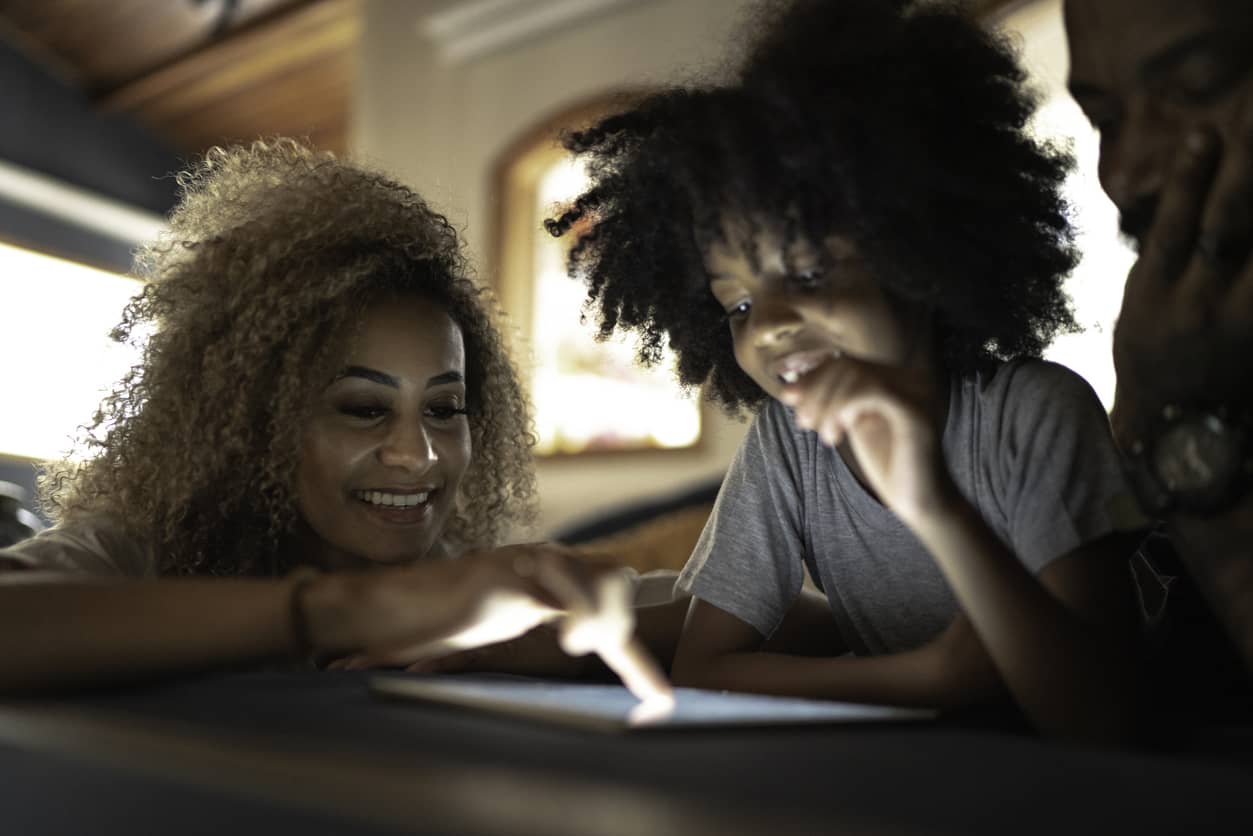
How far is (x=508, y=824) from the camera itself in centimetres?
37

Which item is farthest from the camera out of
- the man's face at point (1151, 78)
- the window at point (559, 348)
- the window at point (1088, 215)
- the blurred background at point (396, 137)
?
the window at point (559, 348)

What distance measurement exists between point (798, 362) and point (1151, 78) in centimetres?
32

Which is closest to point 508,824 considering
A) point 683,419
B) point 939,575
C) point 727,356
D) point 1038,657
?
point 1038,657

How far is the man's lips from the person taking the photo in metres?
0.85

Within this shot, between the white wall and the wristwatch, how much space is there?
114 inches

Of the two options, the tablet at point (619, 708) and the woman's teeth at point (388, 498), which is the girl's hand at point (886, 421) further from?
the woman's teeth at point (388, 498)

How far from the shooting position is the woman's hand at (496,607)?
26.3 inches

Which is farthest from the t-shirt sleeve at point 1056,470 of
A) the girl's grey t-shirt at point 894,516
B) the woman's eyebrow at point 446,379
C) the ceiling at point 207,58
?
the ceiling at point 207,58

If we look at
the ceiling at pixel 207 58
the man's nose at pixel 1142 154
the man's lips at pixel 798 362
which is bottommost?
the man's lips at pixel 798 362

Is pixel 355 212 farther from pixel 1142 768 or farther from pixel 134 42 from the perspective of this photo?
pixel 134 42

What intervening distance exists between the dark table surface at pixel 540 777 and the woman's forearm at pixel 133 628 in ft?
0.15

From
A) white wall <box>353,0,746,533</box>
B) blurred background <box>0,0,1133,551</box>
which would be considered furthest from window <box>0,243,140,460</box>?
white wall <box>353,0,746,533</box>

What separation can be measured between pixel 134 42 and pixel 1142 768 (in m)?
6.39

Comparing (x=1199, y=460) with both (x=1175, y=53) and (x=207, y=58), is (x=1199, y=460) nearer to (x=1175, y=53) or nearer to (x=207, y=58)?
(x=1175, y=53)
